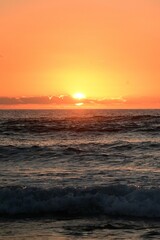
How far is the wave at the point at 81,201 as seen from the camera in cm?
1217

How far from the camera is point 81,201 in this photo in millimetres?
12812

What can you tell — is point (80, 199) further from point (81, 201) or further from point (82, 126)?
point (82, 126)

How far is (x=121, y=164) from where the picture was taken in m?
20.5

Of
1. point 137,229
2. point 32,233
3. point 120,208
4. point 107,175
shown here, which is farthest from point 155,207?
point 107,175

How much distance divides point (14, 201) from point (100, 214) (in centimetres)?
287

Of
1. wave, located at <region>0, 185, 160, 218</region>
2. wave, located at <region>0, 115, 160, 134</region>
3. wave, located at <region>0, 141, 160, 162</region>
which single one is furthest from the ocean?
wave, located at <region>0, 115, 160, 134</region>

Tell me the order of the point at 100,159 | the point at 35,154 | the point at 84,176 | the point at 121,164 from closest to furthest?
1. the point at 84,176
2. the point at 121,164
3. the point at 100,159
4. the point at 35,154

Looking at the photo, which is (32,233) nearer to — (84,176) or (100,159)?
(84,176)

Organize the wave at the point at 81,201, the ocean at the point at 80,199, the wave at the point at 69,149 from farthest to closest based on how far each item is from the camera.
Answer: the wave at the point at 69,149
the wave at the point at 81,201
the ocean at the point at 80,199

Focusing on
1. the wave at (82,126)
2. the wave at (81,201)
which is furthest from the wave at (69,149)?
the wave at (82,126)

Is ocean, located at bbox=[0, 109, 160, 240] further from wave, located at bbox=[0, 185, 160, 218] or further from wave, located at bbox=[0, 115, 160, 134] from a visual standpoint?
wave, located at bbox=[0, 115, 160, 134]

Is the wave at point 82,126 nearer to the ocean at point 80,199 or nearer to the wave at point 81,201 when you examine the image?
the ocean at point 80,199

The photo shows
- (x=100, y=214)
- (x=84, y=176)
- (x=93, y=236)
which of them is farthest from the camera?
(x=84, y=176)

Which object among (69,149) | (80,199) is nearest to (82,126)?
(69,149)
